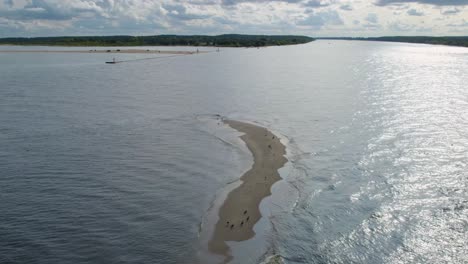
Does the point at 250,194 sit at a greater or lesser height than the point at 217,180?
lesser

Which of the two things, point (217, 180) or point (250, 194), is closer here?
point (250, 194)

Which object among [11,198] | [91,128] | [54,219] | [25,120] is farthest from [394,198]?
[25,120]

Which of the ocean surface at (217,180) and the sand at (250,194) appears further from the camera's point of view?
the sand at (250,194)

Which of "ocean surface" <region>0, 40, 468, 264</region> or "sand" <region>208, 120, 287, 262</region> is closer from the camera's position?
"ocean surface" <region>0, 40, 468, 264</region>
